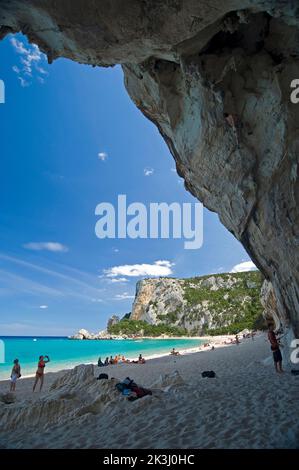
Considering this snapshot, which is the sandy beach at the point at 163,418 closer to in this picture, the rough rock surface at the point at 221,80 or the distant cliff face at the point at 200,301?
the rough rock surface at the point at 221,80

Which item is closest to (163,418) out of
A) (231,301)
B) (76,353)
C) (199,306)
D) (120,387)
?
(120,387)

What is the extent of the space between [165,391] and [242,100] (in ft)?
29.3

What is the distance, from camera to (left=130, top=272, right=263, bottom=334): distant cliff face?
2948 inches

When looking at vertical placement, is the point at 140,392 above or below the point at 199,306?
above

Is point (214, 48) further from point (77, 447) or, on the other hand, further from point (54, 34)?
point (77, 447)

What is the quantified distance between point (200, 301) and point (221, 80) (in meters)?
83.4

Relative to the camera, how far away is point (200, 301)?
8612 cm

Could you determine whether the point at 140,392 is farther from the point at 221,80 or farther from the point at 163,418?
the point at 221,80

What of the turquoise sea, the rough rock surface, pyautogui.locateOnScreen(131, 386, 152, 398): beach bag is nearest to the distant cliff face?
the turquoise sea

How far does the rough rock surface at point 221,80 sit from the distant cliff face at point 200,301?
65.3 metres
